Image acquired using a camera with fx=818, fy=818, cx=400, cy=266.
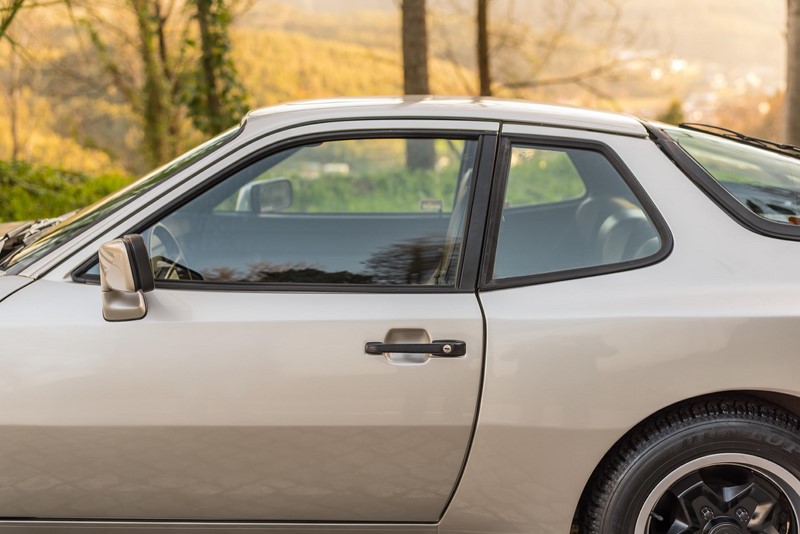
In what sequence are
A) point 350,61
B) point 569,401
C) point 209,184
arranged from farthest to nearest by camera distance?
point 350,61, point 209,184, point 569,401

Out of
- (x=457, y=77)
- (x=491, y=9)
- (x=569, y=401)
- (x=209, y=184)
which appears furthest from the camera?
(x=457, y=77)

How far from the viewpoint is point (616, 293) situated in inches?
92.4

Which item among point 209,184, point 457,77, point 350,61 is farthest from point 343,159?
point 209,184

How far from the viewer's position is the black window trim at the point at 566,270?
2.39 m

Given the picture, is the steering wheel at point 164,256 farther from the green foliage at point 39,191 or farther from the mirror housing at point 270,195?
the green foliage at point 39,191

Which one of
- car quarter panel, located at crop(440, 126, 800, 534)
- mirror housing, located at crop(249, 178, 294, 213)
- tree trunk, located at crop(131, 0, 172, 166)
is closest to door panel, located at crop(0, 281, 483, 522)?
car quarter panel, located at crop(440, 126, 800, 534)

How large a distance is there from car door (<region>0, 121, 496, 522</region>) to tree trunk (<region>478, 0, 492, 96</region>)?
8.90m

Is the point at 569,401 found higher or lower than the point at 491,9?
lower

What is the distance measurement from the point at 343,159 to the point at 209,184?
929cm

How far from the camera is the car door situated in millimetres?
2301

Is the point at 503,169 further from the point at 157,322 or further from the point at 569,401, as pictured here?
the point at 157,322

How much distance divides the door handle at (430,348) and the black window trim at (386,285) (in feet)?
0.55

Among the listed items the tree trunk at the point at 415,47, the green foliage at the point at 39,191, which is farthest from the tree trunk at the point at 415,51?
the green foliage at the point at 39,191

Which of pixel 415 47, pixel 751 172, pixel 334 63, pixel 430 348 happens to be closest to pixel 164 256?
pixel 430 348
